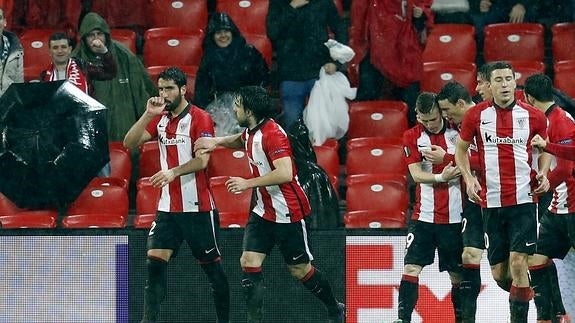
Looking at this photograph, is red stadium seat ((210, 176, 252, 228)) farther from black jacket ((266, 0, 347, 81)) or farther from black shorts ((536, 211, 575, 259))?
black shorts ((536, 211, 575, 259))

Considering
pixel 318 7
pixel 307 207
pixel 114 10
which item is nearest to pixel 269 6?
pixel 318 7

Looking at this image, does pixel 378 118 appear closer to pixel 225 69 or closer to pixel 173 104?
pixel 225 69

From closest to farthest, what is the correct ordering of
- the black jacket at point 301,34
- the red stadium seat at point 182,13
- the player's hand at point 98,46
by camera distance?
the player's hand at point 98,46, the black jacket at point 301,34, the red stadium seat at point 182,13

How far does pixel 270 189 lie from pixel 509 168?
65.5 inches

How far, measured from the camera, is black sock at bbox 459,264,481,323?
11.0 meters

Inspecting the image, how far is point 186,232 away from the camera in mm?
11180

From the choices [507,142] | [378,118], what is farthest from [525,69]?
[507,142]

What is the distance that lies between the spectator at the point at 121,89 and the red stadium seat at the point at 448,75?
2288 mm

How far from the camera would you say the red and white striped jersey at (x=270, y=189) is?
1095 centimetres

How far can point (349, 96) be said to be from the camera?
13.0 m

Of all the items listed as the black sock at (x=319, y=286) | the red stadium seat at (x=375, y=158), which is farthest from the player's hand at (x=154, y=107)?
the red stadium seat at (x=375, y=158)

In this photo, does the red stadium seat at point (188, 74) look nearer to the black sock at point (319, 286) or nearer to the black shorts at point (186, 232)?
the black shorts at point (186, 232)

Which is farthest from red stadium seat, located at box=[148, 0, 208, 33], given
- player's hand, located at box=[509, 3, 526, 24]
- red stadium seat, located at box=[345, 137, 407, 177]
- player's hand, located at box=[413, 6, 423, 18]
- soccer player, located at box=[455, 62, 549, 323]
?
soccer player, located at box=[455, 62, 549, 323]

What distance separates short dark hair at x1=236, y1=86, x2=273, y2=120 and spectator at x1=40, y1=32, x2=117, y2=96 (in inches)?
81.5
